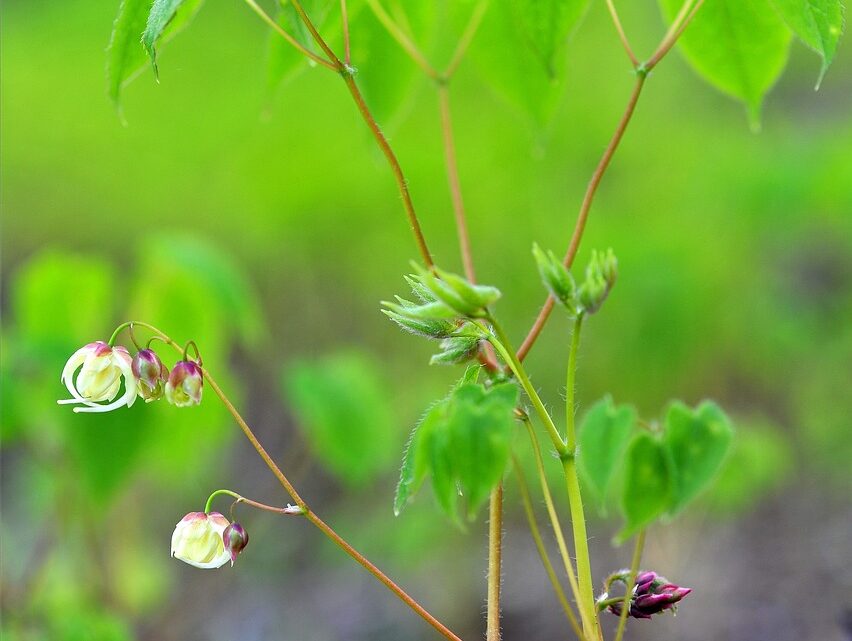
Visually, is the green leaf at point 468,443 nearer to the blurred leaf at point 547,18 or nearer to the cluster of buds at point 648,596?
the cluster of buds at point 648,596

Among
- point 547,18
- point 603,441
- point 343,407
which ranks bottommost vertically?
point 603,441

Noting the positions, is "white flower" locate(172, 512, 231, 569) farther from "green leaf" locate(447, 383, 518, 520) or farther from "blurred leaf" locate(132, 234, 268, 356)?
"blurred leaf" locate(132, 234, 268, 356)

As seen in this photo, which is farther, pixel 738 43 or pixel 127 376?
pixel 738 43

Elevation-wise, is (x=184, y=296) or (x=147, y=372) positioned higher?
(x=184, y=296)

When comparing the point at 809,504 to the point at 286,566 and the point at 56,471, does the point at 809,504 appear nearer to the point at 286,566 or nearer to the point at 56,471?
the point at 286,566

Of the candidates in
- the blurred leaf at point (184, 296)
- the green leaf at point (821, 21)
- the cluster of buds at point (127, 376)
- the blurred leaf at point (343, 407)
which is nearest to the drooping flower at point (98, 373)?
the cluster of buds at point (127, 376)

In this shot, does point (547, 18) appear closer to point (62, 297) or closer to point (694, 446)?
point (694, 446)

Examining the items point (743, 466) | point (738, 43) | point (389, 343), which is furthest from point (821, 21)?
point (389, 343)
